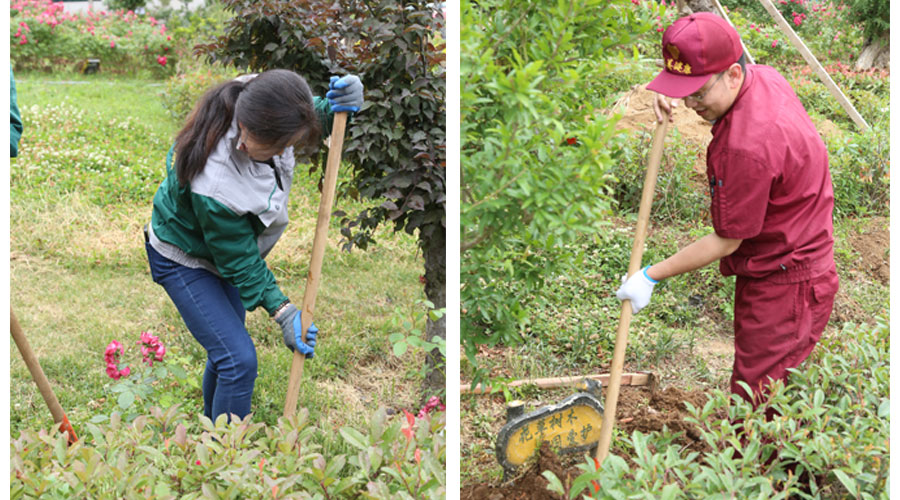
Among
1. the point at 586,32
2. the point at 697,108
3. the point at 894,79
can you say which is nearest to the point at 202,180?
the point at 586,32

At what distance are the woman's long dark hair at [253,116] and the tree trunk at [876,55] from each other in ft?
26.2

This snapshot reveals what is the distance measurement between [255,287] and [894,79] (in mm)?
2711

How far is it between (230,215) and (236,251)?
133 mm

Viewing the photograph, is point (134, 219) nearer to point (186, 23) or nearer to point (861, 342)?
point (861, 342)

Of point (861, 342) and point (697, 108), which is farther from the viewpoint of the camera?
point (861, 342)

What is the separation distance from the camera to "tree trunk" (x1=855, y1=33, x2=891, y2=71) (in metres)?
8.82

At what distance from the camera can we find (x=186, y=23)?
39.8 ft

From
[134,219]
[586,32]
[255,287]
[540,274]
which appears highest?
[586,32]

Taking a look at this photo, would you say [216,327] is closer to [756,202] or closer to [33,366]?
[33,366]

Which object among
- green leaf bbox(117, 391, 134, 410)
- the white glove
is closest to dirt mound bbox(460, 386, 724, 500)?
the white glove

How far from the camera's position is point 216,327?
9.47 ft

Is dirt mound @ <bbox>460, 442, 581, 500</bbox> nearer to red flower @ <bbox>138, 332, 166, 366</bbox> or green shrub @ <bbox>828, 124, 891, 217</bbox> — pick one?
red flower @ <bbox>138, 332, 166, 366</bbox>

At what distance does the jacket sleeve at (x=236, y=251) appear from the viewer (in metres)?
2.65

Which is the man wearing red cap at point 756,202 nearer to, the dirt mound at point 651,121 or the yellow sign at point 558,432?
the yellow sign at point 558,432
